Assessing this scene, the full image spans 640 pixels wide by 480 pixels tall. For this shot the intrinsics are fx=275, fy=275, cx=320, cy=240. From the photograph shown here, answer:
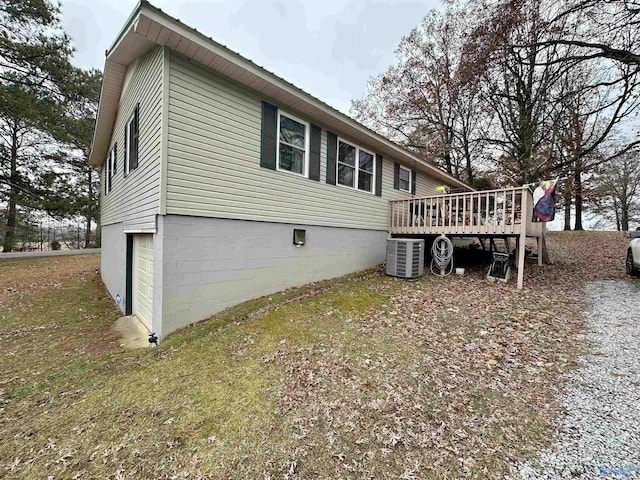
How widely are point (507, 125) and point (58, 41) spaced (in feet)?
68.8

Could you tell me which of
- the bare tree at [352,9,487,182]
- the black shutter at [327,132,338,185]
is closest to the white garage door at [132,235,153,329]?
the black shutter at [327,132,338,185]

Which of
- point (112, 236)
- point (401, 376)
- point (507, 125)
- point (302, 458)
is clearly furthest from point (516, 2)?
point (112, 236)

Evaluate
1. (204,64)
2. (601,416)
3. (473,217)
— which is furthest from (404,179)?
(601,416)

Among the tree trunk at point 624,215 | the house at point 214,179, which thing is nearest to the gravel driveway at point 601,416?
the house at point 214,179

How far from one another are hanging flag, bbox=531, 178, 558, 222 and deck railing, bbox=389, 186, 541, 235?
0.53 ft

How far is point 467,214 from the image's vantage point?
8.23m

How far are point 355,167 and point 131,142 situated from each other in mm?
5641

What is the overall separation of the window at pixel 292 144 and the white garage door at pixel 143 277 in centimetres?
310

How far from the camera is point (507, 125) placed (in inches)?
470

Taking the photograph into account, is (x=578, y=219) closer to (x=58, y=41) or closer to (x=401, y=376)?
(x=401, y=376)

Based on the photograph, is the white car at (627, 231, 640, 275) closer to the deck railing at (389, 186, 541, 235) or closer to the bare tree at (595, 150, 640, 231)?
the deck railing at (389, 186, 541, 235)

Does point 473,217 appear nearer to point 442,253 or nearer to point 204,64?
point 442,253

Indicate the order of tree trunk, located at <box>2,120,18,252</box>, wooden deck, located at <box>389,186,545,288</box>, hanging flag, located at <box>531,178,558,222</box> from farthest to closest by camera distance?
tree trunk, located at <box>2,120,18,252</box> → hanging flag, located at <box>531,178,558,222</box> → wooden deck, located at <box>389,186,545,288</box>

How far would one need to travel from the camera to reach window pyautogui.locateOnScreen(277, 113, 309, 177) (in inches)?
239
